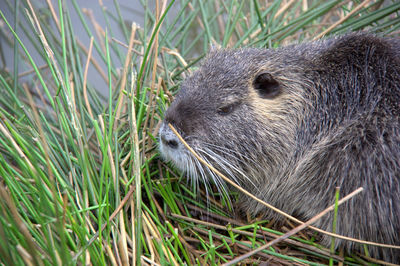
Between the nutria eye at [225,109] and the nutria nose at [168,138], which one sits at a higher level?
the nutria eye at [225,109]

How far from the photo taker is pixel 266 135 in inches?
90.9

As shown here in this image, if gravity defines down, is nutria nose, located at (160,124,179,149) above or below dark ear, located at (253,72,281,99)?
below

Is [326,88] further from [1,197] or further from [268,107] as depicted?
[1,197]

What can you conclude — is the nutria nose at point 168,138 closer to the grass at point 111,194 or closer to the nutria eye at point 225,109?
the grass at point 111,194

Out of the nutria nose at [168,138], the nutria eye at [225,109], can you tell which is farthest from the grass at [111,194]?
the nutria eye at [225,109]

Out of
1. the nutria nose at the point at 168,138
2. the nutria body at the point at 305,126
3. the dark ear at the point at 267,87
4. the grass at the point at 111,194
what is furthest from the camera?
the dark ear at the point at 267,87

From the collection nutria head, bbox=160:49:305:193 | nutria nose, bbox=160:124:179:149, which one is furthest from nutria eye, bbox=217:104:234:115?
nutria nose, bbox=160:124:179:149

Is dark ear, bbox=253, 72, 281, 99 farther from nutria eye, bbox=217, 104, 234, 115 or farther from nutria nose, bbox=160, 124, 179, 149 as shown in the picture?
nutria nose, bbox=160, 124, 179, 149

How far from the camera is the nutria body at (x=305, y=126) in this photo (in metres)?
2.04

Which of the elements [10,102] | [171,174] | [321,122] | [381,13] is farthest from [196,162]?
[381,13]

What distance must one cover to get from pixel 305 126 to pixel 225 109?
0.51 metres

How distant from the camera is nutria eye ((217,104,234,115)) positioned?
2.26 m

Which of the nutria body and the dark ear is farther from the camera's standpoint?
the dark ear

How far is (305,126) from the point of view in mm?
2324
